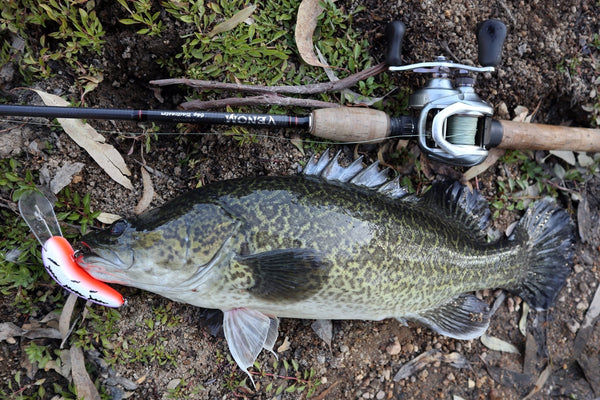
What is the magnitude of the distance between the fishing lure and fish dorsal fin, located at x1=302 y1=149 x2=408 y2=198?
161 cm

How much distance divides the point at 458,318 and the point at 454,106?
1.66 metres

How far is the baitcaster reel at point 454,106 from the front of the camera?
2887mm

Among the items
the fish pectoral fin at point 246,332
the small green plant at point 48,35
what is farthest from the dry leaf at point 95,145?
the fish pectoral fin at point 246,332

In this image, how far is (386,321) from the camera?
351 cm

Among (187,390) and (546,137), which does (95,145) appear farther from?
(546,137)

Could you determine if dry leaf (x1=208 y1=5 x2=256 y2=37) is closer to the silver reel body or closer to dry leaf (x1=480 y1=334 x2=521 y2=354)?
the silver reel body

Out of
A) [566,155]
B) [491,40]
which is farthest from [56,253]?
[566,155]

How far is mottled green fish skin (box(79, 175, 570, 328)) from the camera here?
258cm

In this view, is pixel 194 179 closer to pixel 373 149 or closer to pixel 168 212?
pixel 168 212

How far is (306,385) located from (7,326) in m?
2.26

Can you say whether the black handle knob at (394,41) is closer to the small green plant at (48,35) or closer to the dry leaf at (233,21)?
the dry leaf at (233,21)

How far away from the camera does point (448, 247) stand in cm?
304

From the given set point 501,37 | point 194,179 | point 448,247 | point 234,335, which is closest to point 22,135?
point 194,179

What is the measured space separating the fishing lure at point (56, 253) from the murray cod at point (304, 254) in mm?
99
